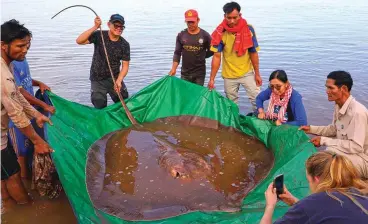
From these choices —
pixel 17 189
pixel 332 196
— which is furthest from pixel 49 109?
pixel 332 196

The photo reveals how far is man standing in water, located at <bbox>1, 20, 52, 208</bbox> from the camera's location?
2932mm

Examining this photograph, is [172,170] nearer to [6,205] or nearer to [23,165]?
[6,205]

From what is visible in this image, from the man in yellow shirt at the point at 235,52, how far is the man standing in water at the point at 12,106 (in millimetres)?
2773

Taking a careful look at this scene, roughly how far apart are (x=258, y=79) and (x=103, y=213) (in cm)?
340

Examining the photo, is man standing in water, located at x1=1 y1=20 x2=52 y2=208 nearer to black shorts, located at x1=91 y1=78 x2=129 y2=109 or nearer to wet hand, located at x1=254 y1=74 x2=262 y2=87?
black shorts, located at x1=91 y1=78 x2=129 y2=109

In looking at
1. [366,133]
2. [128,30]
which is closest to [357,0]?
[128,30]

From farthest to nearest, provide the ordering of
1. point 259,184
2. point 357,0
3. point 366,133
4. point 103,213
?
point 357,0 → point 366,133 → point 259,184 → point 103,213

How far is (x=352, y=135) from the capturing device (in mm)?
3611

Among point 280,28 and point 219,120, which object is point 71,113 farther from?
point 280,28

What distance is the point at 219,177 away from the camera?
3.52m

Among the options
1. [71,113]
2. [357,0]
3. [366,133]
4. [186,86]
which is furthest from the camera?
[357,0]

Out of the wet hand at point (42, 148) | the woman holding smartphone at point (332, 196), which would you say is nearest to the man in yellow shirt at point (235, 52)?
the wet hand at point (42, 148)

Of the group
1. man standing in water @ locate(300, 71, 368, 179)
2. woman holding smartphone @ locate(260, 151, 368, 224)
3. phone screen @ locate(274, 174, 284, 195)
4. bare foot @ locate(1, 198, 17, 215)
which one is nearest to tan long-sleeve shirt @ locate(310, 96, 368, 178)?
man standing in water @ locate(300, 71, 368, 179)

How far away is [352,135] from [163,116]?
2541 mm
